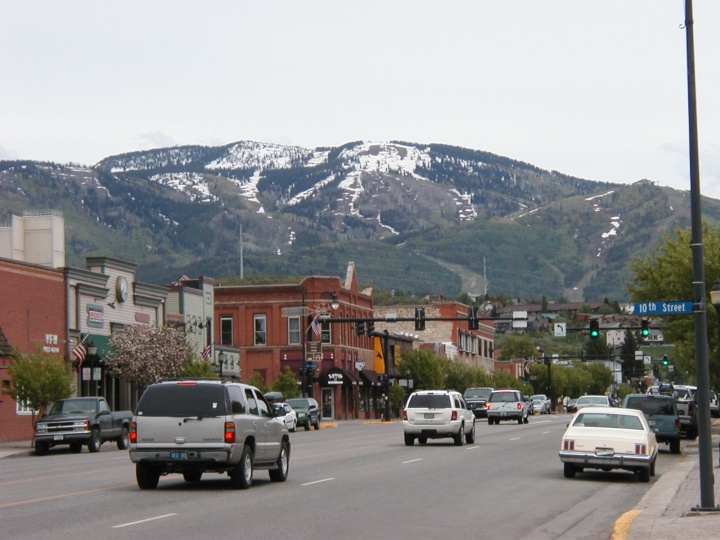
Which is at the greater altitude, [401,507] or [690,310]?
[690,310]

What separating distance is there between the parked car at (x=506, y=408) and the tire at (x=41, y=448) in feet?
111

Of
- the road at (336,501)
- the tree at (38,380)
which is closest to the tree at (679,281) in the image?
the road at (336,501)

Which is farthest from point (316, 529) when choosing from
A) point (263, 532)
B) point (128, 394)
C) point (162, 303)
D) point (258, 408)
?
point (162, 303)

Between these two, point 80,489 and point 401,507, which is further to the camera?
point 80,489

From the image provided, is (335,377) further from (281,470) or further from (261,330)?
(281,470)

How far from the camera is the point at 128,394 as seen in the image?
61.4 m

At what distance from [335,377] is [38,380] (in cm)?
4284

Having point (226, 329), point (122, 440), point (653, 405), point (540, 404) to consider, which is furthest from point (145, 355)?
point (540, 404)

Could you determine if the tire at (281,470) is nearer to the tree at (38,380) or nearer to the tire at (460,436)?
the tire at (460,436)

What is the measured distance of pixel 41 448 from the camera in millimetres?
39469

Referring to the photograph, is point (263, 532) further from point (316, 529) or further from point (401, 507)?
point (401, 507)

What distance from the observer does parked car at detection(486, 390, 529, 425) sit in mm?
68000

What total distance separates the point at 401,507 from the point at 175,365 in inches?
1551

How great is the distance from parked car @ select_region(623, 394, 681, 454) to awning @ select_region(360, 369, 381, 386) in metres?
54.3
